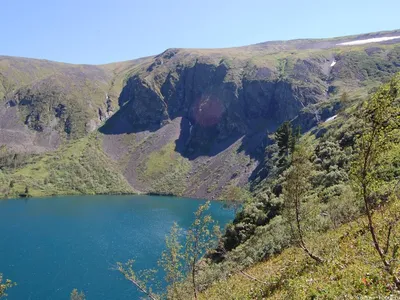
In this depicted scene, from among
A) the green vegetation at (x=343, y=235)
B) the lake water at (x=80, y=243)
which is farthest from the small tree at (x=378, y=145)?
the lake water at (x=80, y=243)

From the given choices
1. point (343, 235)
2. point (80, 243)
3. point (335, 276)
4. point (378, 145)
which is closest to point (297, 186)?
point (335, 276)

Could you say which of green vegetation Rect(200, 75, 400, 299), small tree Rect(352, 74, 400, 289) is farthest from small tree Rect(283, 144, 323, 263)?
small tree Rect(352, 74, 400, 289)

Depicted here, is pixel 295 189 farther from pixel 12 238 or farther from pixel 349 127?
pixel 12 238

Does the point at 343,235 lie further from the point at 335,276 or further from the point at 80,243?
the point at 80,243

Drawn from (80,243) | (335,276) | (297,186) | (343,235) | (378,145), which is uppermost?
(378,145)

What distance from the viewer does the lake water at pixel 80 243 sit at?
72.1 meters

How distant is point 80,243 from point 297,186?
96.2m

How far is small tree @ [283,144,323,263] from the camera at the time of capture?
22.9 meters

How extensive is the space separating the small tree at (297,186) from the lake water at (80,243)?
34448 millimetres

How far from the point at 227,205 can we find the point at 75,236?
54.3 meters

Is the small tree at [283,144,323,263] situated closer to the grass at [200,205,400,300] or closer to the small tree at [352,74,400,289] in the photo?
the grass at [200,205,400,300]

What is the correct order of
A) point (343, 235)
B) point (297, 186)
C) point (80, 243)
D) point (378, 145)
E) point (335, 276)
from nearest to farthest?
point (378, 145)
point (335, 276)
point (297, 186)
point (343, 235)
point (80, 243)

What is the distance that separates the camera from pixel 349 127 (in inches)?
2977

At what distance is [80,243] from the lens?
105 meters
